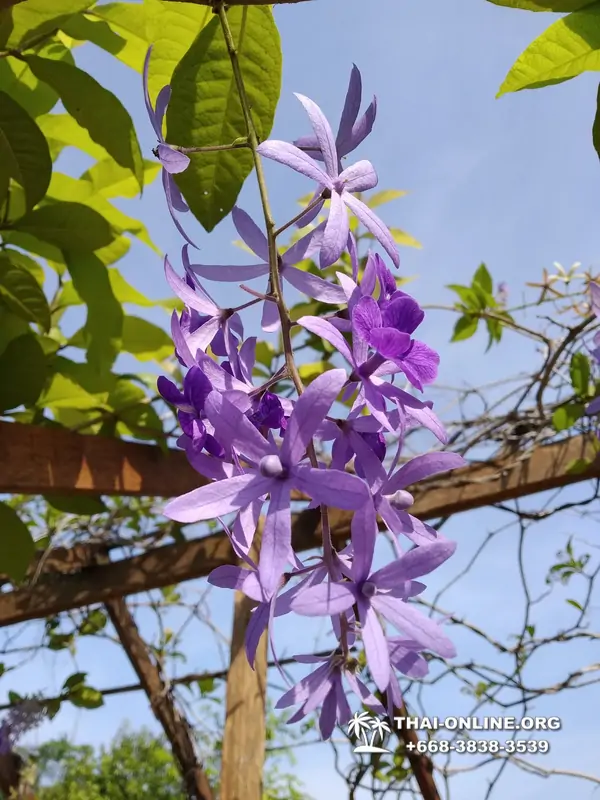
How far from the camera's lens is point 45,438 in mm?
1085

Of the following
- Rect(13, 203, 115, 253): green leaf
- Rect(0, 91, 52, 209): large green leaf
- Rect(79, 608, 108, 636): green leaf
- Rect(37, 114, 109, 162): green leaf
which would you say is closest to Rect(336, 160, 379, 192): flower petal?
Rect(0, 91, 52, 209): large green leaf

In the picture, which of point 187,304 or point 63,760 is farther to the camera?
point 63,760

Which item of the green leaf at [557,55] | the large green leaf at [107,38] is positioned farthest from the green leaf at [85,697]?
the green leaf at [557,55]

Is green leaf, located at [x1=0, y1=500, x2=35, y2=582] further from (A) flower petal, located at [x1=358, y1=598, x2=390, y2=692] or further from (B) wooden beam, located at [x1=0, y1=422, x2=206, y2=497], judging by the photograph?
(A) flower petal, located at [x1=358, y1=598, x2=390, y2=692]

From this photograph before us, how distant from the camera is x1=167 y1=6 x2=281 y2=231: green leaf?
1.87ft

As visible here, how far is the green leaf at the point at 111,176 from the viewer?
1096mm

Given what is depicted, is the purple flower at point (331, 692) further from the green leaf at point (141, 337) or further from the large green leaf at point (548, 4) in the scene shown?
the green leaf at point (141, 337)

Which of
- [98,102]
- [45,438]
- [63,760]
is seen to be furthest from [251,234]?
[63,760]

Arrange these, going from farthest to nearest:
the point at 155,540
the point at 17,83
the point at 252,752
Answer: the point at 155,540 < the point at 252,752 < the point at 17,83

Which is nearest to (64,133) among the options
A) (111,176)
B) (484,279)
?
(111,176)

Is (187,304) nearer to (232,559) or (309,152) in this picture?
(309,152)

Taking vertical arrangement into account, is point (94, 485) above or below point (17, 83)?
below

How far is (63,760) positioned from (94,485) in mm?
2133

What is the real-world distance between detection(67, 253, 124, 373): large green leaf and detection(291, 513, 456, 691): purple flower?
71 centimetres
